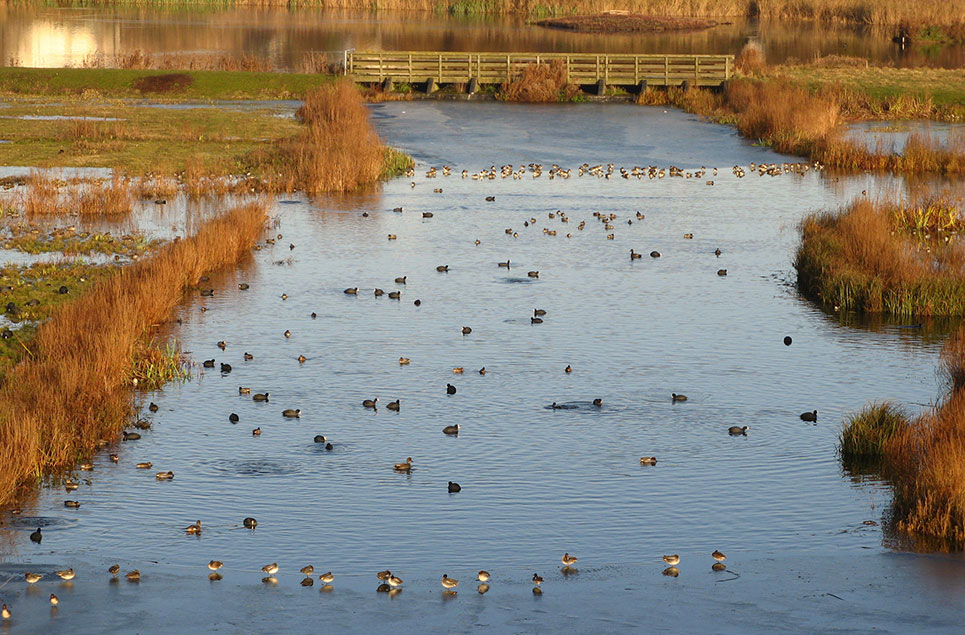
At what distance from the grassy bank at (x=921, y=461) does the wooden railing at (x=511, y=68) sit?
46186 millimetres

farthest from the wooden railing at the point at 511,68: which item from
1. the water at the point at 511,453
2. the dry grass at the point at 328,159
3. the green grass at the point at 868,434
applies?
the green grass at the point at 868,434

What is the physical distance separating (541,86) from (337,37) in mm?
31120

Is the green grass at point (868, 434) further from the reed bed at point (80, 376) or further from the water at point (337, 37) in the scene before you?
the water at point (337, 37)

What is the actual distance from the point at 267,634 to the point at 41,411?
5.44 meters

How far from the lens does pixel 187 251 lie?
24641 millimetres

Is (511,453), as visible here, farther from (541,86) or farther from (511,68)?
(511,68)

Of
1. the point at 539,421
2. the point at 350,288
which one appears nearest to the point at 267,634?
the point at 539,421

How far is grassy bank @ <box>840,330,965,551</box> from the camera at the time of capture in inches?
522

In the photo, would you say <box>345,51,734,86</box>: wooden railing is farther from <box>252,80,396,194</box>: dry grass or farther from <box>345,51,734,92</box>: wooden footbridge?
<box>252,80,396,194</box>: dry grass

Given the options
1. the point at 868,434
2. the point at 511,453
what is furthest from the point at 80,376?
the point at 868,434

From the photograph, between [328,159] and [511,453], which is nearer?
[511,453]

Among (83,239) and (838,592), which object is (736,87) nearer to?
(83,239)

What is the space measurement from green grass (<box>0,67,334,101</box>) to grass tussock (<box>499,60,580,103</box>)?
840cm

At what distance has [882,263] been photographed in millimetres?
24359
